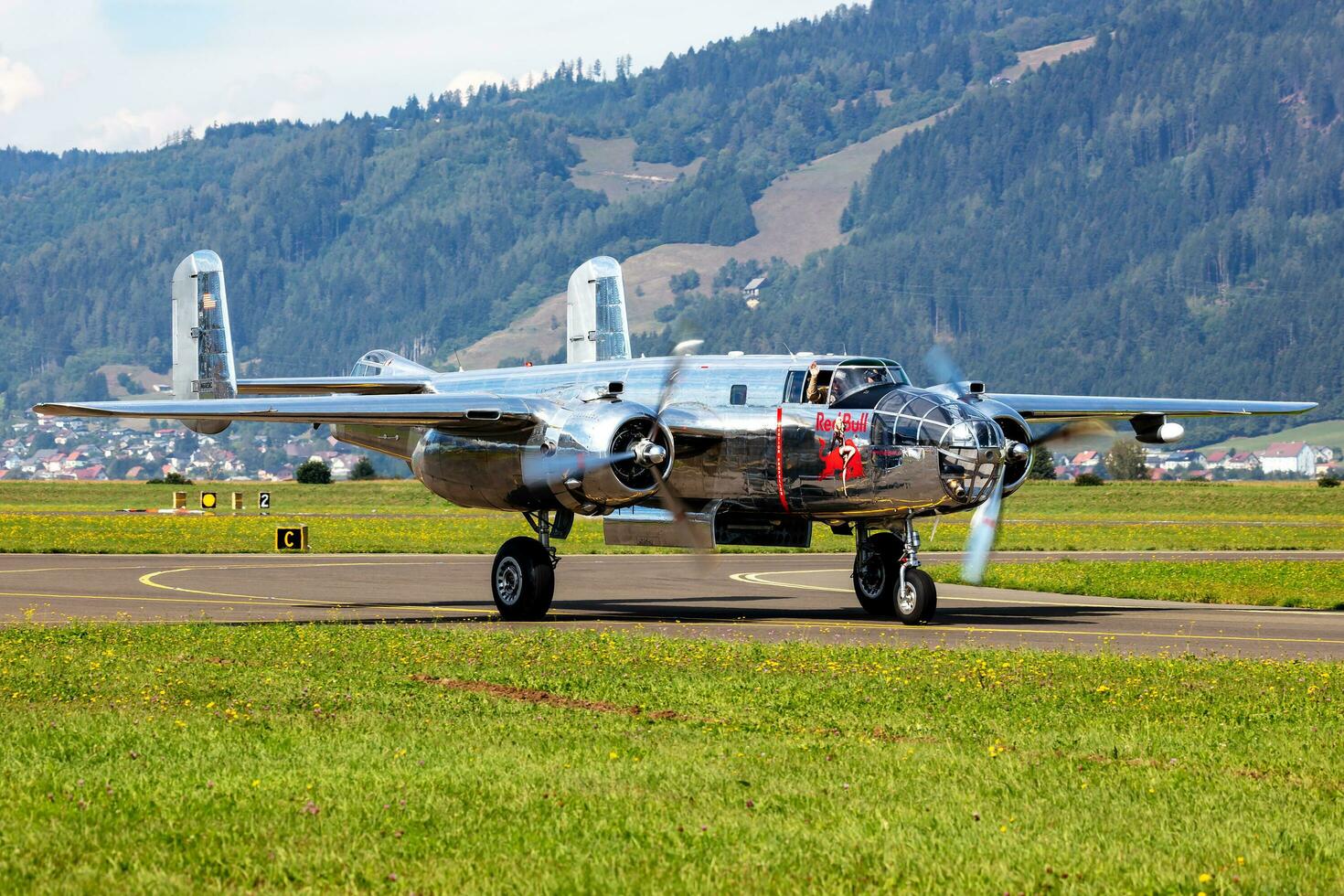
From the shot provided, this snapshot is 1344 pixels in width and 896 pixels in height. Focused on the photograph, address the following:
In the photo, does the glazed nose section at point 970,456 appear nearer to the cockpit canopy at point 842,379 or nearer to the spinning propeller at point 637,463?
the cockpit canopy at point 842,379

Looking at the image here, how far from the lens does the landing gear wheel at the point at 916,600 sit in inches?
1062

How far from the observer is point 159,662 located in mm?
19609

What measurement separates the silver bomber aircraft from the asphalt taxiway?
1145mm

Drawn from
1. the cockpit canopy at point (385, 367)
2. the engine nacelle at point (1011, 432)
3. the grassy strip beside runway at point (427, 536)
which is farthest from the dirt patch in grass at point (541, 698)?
the grassy strip beside runway at point (427, 536)

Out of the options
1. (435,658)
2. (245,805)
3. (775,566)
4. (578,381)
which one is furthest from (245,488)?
(245,805)

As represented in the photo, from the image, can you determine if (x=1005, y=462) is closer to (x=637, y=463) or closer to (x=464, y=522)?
(x=637, y=463)

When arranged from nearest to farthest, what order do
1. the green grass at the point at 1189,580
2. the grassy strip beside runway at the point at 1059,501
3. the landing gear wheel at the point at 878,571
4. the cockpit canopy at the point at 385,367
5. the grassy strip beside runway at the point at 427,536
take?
the landing gear wheel at the point at 878,571, the green grass at the point at 1189,580, the cockpit canopy at the point at 385,367, the grassy strip beside runway at the point at 427,536, the grassy strip beside runway at the point at 1059,501

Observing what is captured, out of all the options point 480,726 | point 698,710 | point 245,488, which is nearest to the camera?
point 480,726

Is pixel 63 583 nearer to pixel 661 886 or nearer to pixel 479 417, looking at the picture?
pixel 479 417

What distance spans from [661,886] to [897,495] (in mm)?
16654

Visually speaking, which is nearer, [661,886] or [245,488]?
[661,886]

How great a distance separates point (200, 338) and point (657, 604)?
12.9 meters

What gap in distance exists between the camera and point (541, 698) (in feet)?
56.6

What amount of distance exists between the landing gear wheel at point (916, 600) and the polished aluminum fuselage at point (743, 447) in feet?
3.63
